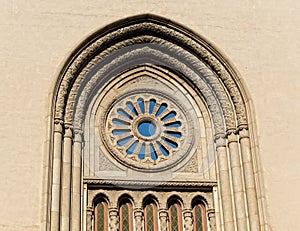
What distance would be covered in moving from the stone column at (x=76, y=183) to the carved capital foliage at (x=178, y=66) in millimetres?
276

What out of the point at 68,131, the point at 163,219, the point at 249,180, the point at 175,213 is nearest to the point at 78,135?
the point at 68,131

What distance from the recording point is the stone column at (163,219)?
10102 millimetres

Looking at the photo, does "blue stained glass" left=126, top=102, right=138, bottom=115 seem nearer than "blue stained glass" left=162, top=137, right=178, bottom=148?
No

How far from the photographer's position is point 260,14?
11.3 m

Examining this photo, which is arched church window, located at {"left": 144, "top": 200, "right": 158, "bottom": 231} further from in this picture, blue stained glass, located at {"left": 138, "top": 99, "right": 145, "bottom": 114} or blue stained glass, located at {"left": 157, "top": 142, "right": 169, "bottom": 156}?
blue stained glass, located at {"left": 138, "top": 99, "right": 145, "bottom": 114}

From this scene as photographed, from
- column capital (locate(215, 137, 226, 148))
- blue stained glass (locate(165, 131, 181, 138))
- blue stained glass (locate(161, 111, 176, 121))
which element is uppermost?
blue stained glass (locate(161, 111, 176, 121))

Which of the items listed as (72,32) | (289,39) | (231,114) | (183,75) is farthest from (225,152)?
(72,32)

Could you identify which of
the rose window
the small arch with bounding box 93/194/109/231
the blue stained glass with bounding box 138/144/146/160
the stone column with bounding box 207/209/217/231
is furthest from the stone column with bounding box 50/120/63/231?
the stone column with bounding box 207/209/217/231

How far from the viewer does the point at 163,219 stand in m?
10.2

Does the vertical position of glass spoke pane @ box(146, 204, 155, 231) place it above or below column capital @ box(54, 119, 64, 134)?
below

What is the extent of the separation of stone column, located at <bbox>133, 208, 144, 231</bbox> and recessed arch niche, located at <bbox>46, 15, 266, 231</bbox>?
1.48 feet

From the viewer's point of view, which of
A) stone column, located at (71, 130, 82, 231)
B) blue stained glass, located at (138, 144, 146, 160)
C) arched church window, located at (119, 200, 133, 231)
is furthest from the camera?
blue stained glass, located at (138, 144, 146, 160)

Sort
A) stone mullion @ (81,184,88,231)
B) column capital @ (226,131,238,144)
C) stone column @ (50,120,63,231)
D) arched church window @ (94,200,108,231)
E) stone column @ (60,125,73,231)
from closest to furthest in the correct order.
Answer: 1. stone column @ (50,120,63,231)
2. stone column @ (60,125,73,231)
3. stone mullion @ (81,184,88,231)
4. arched church window @ (94,200,108,231)
5. column capital @ (226,131,238,144)

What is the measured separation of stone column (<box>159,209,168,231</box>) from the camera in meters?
10.1
